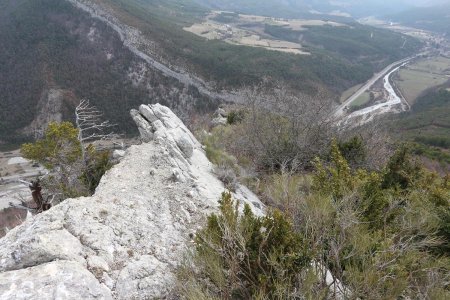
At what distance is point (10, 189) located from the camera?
7038 cm

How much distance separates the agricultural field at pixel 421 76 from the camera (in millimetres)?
129212

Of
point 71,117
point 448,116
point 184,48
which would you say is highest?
point 184,48

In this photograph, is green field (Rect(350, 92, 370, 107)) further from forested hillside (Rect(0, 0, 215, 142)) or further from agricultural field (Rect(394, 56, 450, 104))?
forested hillside (Rect(0, 0, 215, 142))

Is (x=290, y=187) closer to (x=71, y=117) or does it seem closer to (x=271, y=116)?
(x=271, y=116)

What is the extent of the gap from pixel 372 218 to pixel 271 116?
33.1 ft

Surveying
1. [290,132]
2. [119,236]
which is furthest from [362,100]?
[119,236]

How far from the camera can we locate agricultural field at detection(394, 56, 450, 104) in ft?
424

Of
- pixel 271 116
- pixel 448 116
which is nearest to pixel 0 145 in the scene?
pixel 271 116

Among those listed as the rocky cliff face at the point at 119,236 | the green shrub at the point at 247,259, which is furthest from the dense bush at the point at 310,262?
the rocky cliff face at the point at 119,236

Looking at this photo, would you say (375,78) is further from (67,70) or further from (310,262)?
(310,262)

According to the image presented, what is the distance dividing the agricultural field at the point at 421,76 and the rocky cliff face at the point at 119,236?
123702 mm

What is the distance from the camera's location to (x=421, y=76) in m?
150

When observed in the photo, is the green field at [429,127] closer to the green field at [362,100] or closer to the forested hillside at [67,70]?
the green field at [362,100]

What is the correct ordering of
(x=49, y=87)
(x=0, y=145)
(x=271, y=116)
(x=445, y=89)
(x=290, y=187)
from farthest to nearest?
1. (x=445, y=89)
2. (x=49, y=87)
3. (x=0, y=145)
4. (x=271, y=116)
5. (x=290, y=187)
